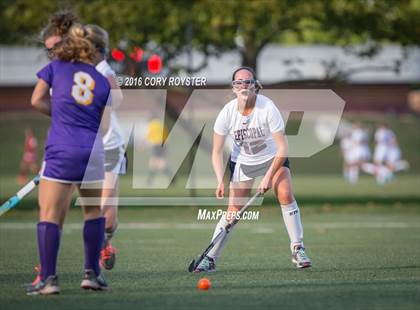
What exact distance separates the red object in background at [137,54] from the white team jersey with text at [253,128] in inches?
399

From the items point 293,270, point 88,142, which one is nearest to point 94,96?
point 88,142

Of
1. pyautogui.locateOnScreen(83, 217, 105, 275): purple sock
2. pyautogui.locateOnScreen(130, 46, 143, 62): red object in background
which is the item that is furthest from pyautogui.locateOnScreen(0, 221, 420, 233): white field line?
pyautogui.locateOnScreen(83, 217, 105, 275): purple sock

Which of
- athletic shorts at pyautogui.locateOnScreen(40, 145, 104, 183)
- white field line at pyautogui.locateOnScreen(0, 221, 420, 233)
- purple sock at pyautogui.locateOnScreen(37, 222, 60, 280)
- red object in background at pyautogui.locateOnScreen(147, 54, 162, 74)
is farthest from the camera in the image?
red object in background at pyautogui.locateOnScreen(147, 54, 162, 74)

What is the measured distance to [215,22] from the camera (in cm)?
2025

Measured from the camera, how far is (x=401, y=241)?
1353 centimetres

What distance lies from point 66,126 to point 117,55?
1207 centimetres

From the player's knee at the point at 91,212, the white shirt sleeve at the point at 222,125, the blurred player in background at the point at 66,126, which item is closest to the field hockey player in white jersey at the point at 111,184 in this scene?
the white shirt sleeve at the point at 222,125

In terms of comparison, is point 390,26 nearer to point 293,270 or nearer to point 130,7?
point 130,7

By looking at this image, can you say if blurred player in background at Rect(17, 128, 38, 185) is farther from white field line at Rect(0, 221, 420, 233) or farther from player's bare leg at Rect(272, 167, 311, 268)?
player's bare leg at Rect(272, 167, 311, 268)

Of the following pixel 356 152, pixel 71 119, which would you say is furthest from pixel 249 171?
pixel 356 152

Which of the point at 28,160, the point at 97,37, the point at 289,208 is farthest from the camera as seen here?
the point at 28,160

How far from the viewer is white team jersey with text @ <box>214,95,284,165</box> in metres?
9.74

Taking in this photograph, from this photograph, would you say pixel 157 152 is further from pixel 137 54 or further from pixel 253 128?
pixel 253 128

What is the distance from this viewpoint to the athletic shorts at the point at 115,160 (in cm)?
1005
